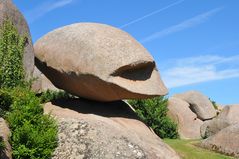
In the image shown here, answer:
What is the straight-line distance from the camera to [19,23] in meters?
21.1

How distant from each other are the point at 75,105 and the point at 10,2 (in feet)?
17.0

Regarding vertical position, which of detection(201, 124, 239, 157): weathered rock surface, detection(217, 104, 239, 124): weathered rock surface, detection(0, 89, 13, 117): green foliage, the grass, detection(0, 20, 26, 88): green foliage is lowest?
the grass

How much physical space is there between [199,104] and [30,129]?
2693 cm

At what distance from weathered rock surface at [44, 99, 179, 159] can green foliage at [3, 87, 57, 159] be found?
0.42 m

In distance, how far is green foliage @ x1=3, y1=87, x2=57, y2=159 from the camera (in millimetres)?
15609

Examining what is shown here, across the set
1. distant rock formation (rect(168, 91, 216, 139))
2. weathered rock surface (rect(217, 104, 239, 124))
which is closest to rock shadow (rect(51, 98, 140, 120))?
weathered rock surface (rect(217, 104, 239, 124))

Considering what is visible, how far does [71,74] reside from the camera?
62.1 feet

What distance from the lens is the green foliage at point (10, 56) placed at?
1875cm

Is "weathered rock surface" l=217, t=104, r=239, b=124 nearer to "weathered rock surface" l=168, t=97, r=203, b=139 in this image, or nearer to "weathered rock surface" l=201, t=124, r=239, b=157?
"weathered rock surface" l=201, t=124, r=239, b=157

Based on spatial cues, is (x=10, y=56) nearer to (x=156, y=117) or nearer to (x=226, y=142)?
(x=226, y=142)

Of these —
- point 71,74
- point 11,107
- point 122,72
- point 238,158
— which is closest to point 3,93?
point 11,107

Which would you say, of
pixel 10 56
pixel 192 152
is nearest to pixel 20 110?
pixel 10 56

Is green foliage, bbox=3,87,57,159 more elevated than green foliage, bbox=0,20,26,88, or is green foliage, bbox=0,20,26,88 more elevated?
green foliage, bbox=0,20,26,88

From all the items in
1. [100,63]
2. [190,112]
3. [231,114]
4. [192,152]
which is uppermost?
[100,63]
